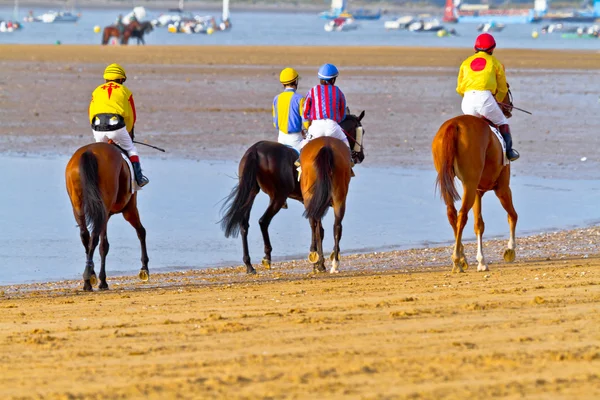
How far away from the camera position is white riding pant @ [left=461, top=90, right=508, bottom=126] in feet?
37.5

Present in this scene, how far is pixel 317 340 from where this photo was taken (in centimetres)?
727

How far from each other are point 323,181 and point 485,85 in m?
1.82

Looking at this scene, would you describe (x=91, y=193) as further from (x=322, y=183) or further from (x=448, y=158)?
(x=448, y=158)

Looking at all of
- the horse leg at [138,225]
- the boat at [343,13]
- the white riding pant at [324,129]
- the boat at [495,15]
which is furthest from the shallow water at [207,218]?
the boat at [495,15]

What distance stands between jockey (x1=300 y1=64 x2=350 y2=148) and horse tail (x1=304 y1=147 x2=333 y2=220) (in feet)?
2.05

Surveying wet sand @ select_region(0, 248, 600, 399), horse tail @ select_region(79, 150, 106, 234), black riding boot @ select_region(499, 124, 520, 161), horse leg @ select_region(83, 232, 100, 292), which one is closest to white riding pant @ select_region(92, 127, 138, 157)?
horse tail @ select_region(79, 150, 106, 234)

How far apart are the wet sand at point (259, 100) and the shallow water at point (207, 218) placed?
6.02 ft

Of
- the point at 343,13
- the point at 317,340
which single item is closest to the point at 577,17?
the point at 343,13

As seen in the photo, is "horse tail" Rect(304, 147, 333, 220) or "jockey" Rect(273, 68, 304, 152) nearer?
"horse tail" Rect(304, 147, 333, 220)

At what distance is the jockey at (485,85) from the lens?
11445mm

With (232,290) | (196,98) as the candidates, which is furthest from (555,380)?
(196,98)

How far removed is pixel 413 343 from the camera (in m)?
7.09

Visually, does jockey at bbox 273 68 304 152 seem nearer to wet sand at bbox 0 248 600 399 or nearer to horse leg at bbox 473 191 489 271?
horse leg at bbox 473 191 489 271

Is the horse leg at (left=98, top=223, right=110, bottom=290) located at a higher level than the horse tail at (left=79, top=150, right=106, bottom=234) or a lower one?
lower
